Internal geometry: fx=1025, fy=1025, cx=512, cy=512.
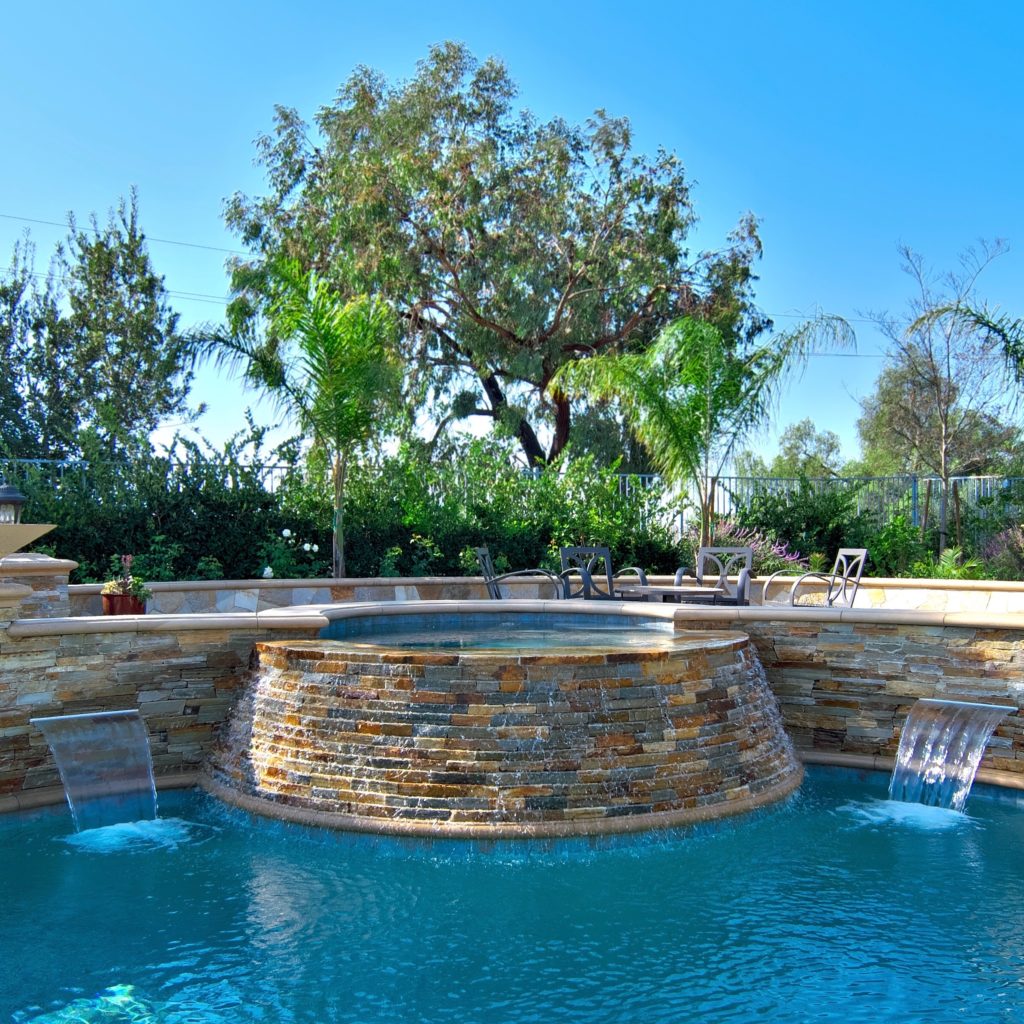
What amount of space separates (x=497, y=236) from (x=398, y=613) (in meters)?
12.6

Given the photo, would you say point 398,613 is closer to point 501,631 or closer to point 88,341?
point 501,631

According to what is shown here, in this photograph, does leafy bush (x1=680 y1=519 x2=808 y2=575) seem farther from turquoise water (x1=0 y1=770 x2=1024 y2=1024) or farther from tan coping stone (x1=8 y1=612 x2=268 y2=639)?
tan coping stone (x1=8 y1=612 x2=268 y2=639)

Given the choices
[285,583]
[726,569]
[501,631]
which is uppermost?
[726,569]

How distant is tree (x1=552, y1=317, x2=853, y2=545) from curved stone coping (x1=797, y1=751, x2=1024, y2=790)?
18.9 ft

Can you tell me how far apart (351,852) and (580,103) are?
60.4 ft

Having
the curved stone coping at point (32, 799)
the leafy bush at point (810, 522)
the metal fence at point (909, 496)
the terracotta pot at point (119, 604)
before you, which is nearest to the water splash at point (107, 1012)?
the curved stone coping at point (32, 799)

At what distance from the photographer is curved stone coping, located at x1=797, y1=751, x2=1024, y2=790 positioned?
22.0 feet

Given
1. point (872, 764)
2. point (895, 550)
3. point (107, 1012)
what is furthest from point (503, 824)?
point (895, 550)

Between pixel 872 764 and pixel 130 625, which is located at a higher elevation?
pixel 130 625

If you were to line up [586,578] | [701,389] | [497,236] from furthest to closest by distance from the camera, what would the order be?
1. [497,236]
2. [701,389]
3. [586,578]

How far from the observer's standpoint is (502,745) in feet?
18.1

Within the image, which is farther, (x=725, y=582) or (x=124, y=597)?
(x=725, y=582)

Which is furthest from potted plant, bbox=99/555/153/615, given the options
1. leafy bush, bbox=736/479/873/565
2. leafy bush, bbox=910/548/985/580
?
leafy bush, bbox=910/548/985/580

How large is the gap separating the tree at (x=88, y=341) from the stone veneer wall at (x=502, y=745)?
63.6ft
